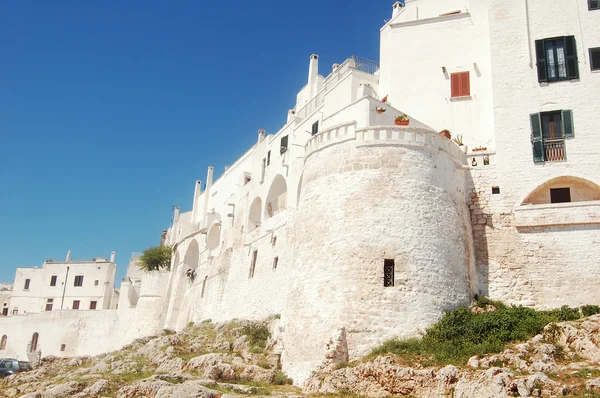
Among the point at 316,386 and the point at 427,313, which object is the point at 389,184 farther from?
the point at 316,386

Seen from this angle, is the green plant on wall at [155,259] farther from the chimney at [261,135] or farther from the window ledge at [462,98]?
the window ledge at [462,98]

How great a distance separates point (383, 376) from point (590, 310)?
24.5 feet

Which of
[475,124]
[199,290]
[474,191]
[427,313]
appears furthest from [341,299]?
[199,290]

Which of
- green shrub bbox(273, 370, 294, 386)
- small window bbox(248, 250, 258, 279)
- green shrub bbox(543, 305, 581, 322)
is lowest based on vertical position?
green shrub bbox(273, 370, 294, 386)

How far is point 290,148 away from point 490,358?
1965 cm

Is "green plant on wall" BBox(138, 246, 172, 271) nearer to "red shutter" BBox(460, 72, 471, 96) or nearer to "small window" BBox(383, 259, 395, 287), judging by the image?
"red shutter" BBox(460, 72, 471, 96)

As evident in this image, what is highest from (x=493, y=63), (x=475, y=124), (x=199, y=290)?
(x=493, y=63)

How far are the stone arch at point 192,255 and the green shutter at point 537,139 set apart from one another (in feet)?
101

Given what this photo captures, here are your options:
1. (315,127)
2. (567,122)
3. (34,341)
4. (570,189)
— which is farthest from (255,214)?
(34,341)

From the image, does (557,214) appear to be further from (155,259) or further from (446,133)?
(155,259)

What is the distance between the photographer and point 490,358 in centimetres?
1661

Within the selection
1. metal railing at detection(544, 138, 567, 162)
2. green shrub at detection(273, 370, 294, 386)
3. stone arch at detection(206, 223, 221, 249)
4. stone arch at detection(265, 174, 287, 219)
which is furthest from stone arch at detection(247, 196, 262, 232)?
metal railing at detection(544, 138, 567, 162)

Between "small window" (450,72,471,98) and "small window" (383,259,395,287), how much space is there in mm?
10332

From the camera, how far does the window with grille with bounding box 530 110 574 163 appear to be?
22719 millimetres
